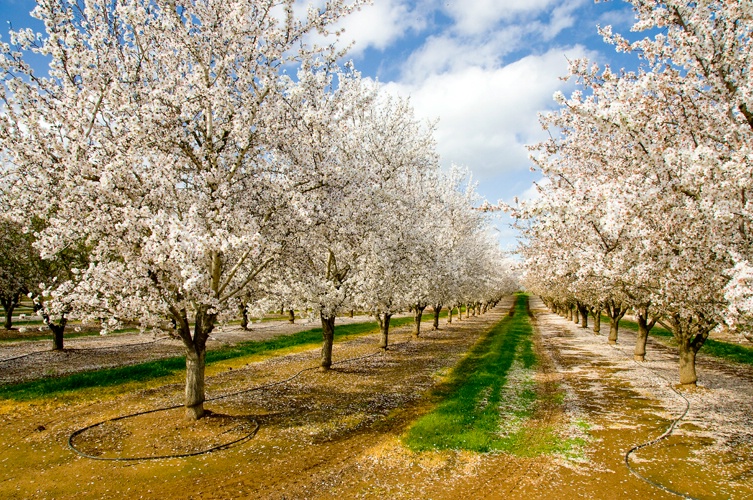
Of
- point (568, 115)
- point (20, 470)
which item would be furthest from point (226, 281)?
point (568, 115)

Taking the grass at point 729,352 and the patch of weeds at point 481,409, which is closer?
the patch of weeds at point 481,409

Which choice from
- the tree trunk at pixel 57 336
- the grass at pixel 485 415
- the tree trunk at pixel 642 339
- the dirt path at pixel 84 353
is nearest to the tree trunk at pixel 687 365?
the grass at pixel 485 415

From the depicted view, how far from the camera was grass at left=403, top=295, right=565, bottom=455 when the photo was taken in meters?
13.7

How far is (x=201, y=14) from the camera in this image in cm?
1495

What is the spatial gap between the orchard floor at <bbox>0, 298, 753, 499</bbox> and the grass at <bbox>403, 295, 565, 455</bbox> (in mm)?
601

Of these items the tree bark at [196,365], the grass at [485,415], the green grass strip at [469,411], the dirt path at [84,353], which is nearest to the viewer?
the grass at [485,415]

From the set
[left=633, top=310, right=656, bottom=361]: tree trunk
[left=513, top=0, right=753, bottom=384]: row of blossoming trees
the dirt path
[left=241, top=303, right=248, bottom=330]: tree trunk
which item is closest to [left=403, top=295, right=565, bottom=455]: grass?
[left=513, top=0, right=753, bottom=384]: row of blossoming trees

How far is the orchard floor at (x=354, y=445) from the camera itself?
10977 millimetres

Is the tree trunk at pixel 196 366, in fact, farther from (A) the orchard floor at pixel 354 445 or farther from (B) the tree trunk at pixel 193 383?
(A) the orchard floor at pixel 354 445

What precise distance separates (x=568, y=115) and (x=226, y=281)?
14.1 meters

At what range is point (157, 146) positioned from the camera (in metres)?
14.4

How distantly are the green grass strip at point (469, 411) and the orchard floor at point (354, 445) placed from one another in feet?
2.45

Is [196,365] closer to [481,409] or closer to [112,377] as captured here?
[481,409]

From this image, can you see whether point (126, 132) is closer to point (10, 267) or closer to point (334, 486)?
point (334, 486)
